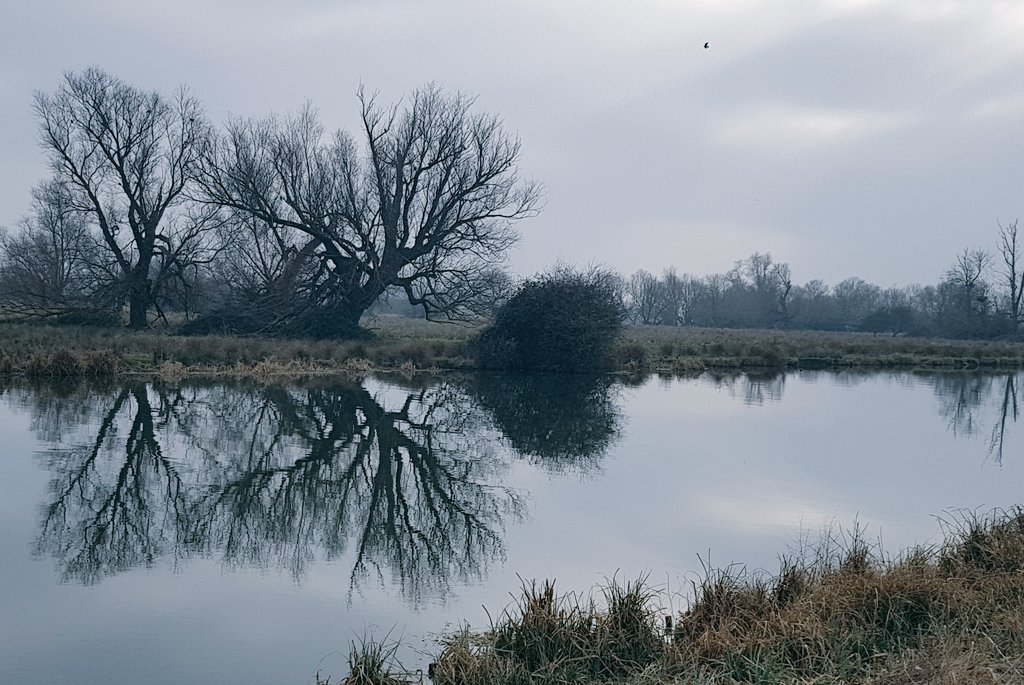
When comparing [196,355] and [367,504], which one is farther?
[196,355]

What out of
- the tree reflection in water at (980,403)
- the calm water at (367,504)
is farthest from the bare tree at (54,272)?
the tree reflection in water at (980,403)

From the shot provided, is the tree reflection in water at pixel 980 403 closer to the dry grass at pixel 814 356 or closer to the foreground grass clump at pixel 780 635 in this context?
the dry grass at pixel 814 356

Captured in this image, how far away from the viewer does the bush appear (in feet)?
89.9

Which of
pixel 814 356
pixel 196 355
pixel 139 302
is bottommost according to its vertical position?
pixel 814 356

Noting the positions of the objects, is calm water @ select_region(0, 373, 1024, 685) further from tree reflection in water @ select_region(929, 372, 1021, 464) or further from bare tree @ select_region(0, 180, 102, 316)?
bare tree @ select_region(0, 180, 102, 316)

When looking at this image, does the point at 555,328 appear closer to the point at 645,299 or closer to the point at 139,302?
the point at 139,302

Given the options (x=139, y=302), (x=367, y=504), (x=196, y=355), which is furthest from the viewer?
(x=139, y=302)

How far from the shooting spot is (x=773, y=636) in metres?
5.10

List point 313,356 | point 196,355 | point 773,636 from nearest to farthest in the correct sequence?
point 773,636 < point 196,355 < point 313,356

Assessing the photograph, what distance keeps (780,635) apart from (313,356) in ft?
72.7

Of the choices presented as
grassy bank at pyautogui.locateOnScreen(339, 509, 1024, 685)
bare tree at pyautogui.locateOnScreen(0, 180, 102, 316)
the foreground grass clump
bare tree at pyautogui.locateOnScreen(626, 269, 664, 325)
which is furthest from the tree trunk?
bare tree at pyautogui.locateOnScreen(626, 269, 664, 325)

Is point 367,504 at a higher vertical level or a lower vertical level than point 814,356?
lower

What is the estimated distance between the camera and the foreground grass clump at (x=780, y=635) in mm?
4711

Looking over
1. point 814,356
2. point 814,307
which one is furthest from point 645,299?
point 814,356
